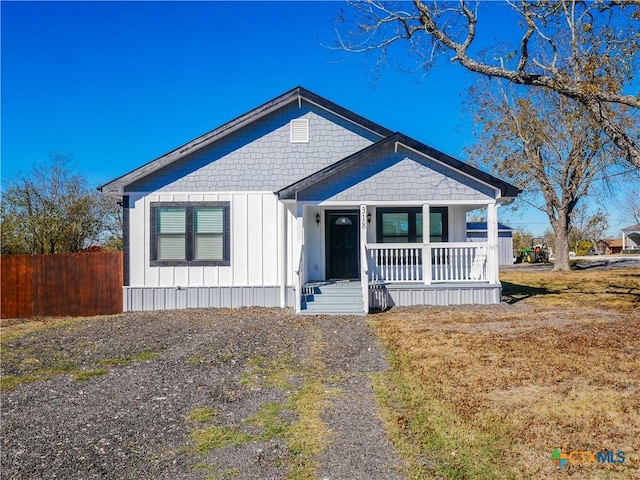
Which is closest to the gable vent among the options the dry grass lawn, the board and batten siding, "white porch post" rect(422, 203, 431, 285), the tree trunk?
the board and batten siding

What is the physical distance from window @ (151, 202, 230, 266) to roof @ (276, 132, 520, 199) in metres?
2.19

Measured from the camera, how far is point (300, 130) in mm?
13414

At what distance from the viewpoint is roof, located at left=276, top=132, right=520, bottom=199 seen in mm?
11805

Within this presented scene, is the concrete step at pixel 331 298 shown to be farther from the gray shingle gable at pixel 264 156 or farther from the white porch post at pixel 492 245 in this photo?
the white porch post at pixel 492 245

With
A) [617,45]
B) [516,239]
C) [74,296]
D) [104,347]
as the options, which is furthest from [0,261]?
[516,239]

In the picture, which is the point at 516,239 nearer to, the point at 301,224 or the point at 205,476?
the point at 301,224

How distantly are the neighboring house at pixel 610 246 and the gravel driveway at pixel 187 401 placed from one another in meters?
73.2

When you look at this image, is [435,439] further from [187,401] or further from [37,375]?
[37,375]

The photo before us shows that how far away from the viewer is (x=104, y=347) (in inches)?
328

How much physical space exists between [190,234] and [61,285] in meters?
4.14

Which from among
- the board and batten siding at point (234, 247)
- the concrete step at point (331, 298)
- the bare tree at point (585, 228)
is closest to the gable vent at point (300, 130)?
the board and batten siding at point (234, 247)

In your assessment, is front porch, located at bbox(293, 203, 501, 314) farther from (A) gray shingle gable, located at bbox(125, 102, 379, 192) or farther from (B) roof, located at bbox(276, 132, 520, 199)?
(A) gray shingle gable, located at bbox(125, 102, 379, 192)

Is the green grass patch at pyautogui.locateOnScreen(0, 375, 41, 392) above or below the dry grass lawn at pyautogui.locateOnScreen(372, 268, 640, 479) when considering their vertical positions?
below

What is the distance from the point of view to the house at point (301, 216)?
478 inches
